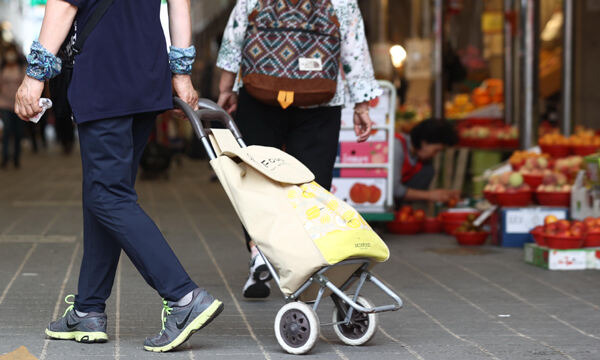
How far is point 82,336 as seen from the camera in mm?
4516

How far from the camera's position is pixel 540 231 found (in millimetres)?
6961

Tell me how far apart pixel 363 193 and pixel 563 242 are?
2.12 metres

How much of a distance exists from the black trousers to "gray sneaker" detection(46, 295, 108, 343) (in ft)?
4.74

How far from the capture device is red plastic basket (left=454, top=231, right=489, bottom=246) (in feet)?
26.7

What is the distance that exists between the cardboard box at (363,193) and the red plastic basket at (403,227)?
378 mm

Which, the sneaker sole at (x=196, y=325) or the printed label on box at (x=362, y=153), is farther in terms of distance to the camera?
the printed label on box at (x=362, y=153)

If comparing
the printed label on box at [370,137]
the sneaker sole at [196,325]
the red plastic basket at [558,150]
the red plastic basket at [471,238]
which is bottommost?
the red plastic basket at [471,238]

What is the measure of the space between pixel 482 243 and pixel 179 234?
7.91 ft

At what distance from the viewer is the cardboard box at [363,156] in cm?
853

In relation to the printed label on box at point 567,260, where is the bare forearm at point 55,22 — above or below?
above

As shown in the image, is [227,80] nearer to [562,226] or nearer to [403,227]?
[562,226]

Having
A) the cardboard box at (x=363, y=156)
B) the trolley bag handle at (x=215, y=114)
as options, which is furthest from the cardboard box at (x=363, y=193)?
the trolley bag handle at (x=215, y=114)

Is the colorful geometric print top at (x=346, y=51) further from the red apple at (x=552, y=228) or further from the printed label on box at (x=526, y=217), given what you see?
the printed label on box at (x=526, y=217)

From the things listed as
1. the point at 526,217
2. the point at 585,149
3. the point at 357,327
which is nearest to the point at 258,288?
the point at 357,327
